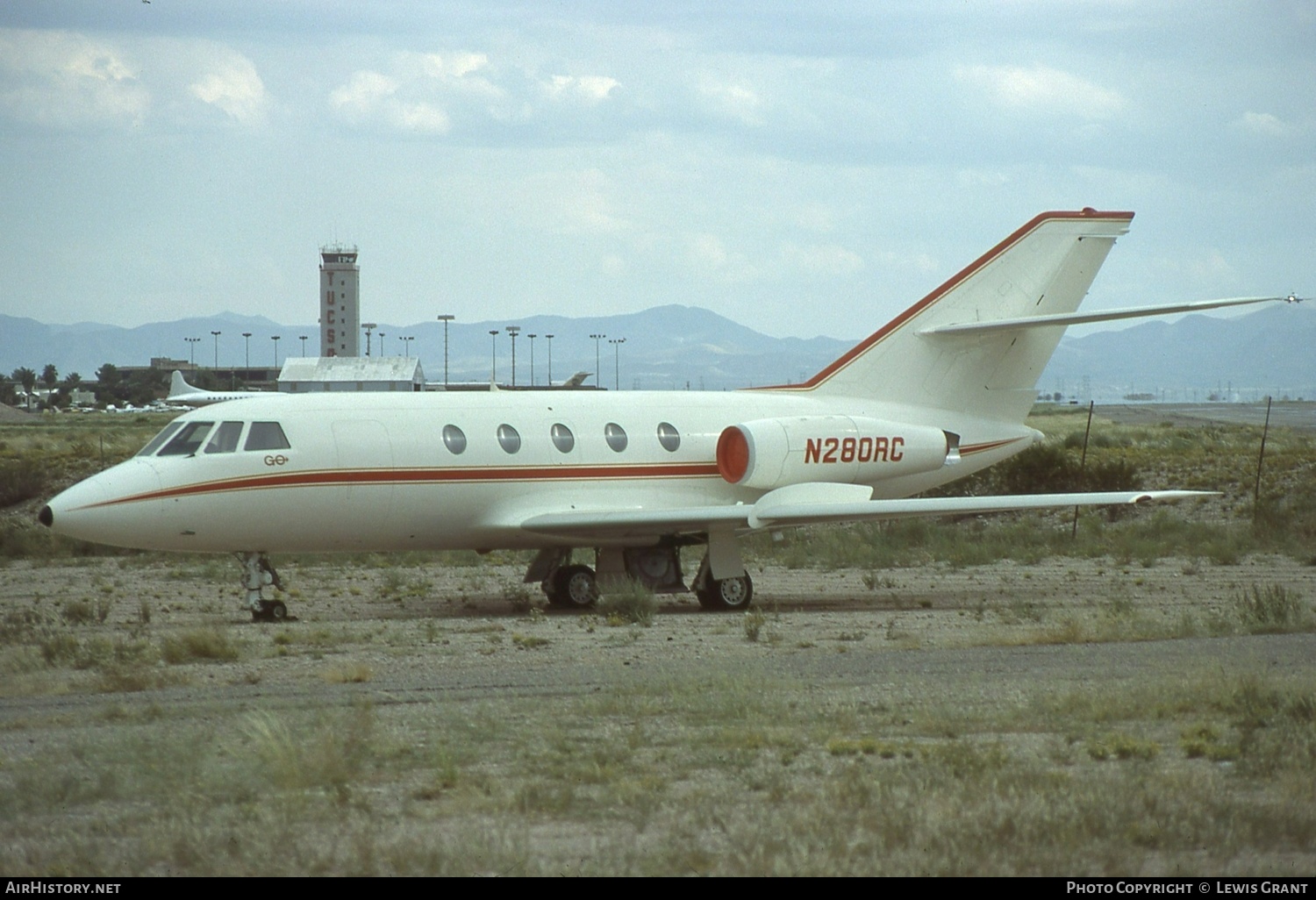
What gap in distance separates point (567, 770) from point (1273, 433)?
67.8 m

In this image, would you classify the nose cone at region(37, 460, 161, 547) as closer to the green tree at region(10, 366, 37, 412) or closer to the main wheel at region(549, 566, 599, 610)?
the main wheel at region(549, 566, 599, 610)

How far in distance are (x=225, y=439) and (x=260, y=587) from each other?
6.45 feet

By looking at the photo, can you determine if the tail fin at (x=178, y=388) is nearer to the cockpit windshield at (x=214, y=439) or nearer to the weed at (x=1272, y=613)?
the cockpit windshield at (x=214, y=439)

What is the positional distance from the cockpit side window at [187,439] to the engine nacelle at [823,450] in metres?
7.47

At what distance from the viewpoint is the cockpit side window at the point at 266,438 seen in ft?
65.4

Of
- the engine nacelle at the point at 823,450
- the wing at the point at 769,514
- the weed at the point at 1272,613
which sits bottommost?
the weed at the point at 1272,613

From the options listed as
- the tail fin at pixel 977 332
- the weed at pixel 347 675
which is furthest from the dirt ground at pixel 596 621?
the tail fin at pixel 977 332

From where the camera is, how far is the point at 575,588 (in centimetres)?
2247

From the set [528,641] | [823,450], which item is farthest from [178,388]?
[528,641]

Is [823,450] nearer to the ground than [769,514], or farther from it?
farther from it

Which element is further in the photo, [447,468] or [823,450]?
[823,450]

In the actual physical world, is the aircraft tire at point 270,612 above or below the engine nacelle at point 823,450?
below

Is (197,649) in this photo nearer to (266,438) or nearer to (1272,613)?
(266,438)
